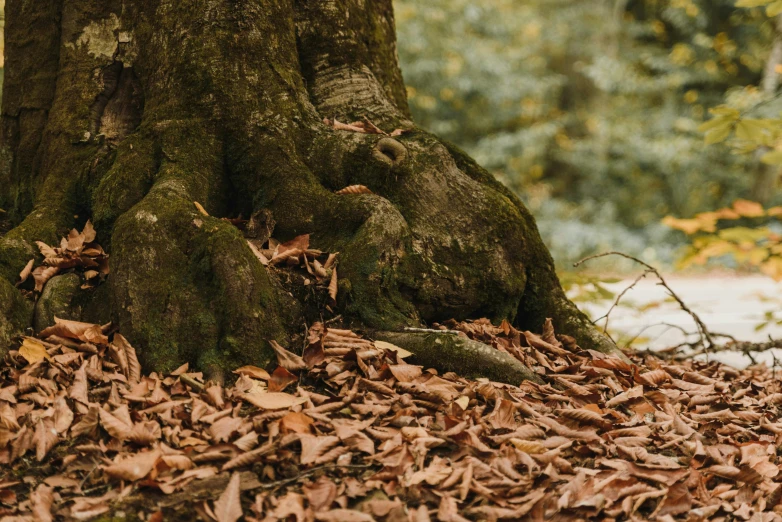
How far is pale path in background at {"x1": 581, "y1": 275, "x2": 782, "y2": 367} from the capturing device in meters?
7.67

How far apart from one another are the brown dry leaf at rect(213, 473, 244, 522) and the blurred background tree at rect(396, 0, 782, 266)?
1389 cm

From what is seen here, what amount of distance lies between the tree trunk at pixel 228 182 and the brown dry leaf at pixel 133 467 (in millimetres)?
604

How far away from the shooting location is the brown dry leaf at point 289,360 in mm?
2785

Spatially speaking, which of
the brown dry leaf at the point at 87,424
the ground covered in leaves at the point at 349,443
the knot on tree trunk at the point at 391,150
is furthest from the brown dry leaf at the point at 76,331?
the knot on tree trunk at the point at 391,150

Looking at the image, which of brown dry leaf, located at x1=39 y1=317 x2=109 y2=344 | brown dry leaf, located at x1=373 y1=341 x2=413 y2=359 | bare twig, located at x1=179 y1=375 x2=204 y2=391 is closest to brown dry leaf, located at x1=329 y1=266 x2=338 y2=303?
brown dry leaf, located at x1=373 y1=341 x2=413 y2=359

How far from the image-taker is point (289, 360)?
2.79 meters

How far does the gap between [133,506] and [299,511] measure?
510 millimetres

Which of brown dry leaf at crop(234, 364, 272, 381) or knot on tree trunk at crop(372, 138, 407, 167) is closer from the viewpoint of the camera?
brown dry leaf at crop(234, 364, 272, 381)

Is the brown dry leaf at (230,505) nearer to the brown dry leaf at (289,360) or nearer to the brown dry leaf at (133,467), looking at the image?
the brown dry leaf at (133,467)

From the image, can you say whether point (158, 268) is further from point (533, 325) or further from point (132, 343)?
point (533, 325)

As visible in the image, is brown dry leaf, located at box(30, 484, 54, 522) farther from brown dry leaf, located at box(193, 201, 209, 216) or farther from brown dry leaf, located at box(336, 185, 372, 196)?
brown dry leaf, located at box(336, 185, 372, 196)

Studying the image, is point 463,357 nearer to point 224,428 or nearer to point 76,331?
point 224,428

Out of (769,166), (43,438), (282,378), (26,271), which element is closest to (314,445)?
(282,378)

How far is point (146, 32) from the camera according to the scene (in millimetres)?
3676
